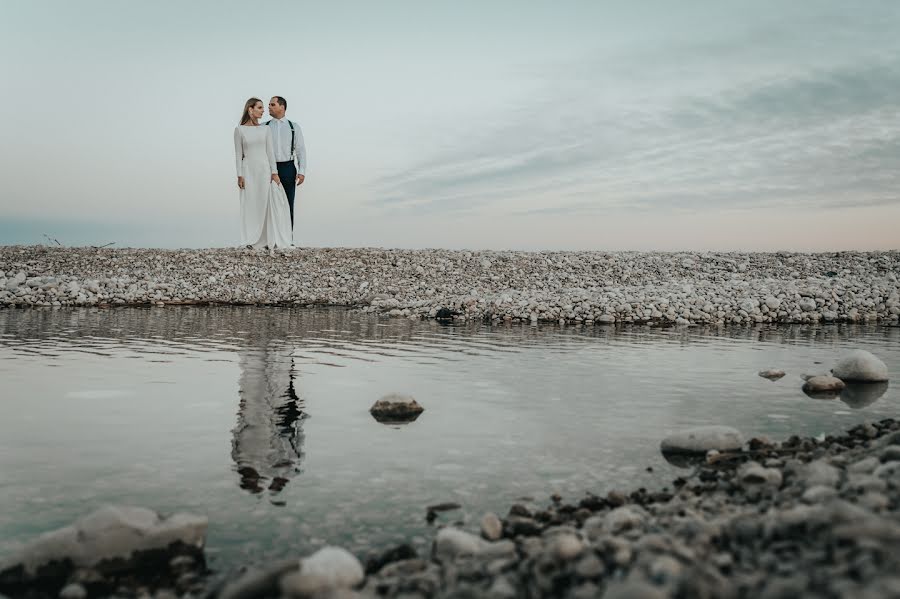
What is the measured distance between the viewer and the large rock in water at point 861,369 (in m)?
8.71

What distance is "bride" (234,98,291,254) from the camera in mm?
20203

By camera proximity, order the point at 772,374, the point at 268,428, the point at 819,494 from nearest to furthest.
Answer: the point at 819,494, the point at 268,428, the point at 772,374

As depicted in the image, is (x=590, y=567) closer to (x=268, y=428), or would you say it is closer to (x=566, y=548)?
(x=566, y=548)

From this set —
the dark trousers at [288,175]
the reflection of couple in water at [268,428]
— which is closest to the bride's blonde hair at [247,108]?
the dark trousers at [288,175]

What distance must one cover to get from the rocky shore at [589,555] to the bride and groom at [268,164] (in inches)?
696

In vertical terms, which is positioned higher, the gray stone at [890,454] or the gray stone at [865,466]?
the gray stone at [890,454]

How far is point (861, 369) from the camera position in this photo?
870cm

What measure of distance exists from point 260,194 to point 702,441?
1766 cm

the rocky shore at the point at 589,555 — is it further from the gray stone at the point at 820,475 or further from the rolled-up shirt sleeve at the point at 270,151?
the rolled-up shirt sleeve at the point at 270,151

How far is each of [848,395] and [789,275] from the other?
18.6 m

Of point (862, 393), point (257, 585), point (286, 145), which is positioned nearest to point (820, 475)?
point (257, 585)

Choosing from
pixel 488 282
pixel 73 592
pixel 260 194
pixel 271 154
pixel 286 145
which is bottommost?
pixel 73 592

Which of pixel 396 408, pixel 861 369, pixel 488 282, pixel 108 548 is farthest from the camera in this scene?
pixel 488 282

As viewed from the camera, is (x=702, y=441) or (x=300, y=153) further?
(x=300, y=153)
